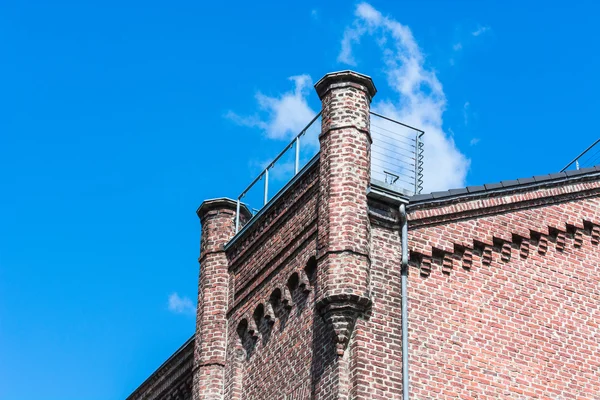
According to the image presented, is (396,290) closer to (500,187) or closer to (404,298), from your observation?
(404,298)

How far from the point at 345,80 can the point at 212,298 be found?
16.3 ft

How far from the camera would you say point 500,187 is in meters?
20.8

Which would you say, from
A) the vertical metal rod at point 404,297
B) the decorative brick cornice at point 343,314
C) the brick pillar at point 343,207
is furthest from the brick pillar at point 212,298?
the vertical metal rod at point 404,297

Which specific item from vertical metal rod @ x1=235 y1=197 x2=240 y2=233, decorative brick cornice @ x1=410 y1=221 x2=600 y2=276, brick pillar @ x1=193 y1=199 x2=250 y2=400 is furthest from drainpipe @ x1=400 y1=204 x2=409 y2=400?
vertical metal rod @ x1=235 y1=197 x2=240 y2=233

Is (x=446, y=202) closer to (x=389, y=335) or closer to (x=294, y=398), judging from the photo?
(x=389, y=335)

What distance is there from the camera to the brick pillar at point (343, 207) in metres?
18.5

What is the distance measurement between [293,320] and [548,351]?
168 inches

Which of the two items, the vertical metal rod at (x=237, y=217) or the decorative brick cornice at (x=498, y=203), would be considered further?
the vertical metal rod at (x=237, y=217)

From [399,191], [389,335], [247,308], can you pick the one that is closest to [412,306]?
[389,335]

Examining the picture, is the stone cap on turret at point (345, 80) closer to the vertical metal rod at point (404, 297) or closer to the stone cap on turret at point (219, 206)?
the vertical metal rod at point (404, 297)

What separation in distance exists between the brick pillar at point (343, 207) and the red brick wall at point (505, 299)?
3.42ft

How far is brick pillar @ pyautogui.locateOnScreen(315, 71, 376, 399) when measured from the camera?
18547mm

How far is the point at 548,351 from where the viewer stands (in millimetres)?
19922

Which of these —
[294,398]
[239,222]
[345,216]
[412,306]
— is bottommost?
[294,398]
